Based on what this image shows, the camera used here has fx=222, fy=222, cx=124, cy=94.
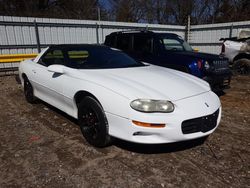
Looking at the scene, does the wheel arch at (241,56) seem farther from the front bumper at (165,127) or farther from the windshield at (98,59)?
the front bumper at (165,127)

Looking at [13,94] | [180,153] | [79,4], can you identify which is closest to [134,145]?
[180,153]

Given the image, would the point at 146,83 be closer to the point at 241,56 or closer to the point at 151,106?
the point at 151,106

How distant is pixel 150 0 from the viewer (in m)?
27.4

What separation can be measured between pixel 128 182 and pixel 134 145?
0.84 metres

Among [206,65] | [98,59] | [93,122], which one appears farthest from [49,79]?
[206,65]

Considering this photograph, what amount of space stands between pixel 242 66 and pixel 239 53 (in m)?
0.53

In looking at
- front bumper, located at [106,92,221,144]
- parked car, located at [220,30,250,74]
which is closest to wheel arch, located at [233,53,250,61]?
parked car, located at [220,30,250,74]

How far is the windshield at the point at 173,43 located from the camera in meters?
6.07

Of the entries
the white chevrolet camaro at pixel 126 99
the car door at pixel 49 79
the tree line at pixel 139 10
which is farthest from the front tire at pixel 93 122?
the tree line at pixel 139 10

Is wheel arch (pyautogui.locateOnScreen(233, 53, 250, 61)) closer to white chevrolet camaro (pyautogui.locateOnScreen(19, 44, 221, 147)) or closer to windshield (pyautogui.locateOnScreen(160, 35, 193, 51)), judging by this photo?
windshield (pyautogui.locateOnScreen(160, 35, 193, 51))

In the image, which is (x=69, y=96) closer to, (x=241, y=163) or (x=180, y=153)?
(x=180, y=153)

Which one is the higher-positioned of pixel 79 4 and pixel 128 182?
pixel 79 4

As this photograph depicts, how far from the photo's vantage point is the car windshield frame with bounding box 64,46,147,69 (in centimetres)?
363

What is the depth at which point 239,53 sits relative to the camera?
28.6 feet
